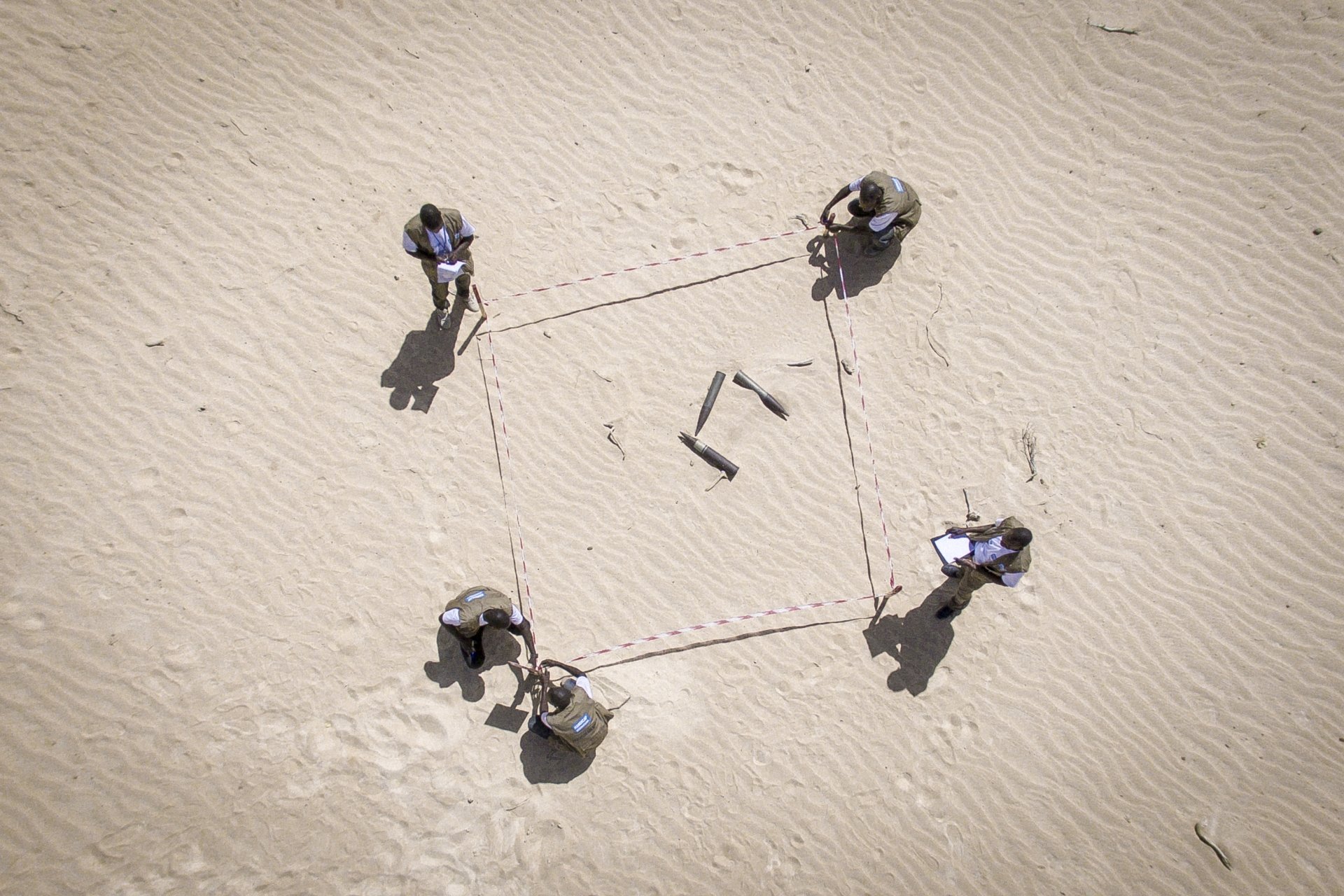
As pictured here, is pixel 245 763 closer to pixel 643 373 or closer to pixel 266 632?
pixel 266 632

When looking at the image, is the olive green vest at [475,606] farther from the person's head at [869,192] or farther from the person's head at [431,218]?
the person's head at [869,192]

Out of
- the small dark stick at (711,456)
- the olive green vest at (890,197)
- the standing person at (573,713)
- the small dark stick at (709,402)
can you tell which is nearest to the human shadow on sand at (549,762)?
the standing person at (573,713)

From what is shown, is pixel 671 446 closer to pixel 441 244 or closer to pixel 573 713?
pixel 573 713

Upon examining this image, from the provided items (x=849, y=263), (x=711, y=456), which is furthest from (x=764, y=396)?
(x=849, y=263)

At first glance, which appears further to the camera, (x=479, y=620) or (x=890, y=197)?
(x=890, y=197)

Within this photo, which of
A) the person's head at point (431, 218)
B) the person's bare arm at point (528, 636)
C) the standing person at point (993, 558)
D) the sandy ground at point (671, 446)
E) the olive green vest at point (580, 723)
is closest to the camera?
the standing person at point (993, 558)

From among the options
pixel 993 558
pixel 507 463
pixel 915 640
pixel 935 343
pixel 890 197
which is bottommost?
pixel 915 640

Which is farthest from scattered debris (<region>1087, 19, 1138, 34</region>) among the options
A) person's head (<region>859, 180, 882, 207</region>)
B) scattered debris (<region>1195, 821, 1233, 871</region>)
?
scattered debris (<region>1195, 821, 1233, 871</region>)
